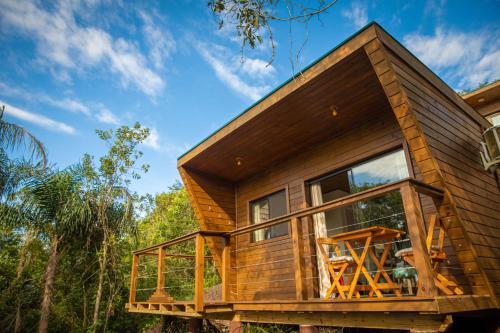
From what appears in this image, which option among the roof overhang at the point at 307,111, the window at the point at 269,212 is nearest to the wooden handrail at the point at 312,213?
the roof overhang at the point at 307,111

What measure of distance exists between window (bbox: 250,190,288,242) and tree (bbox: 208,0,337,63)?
3984 mm

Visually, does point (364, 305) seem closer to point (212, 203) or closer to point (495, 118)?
point (212, 203)

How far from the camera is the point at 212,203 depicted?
6.82m

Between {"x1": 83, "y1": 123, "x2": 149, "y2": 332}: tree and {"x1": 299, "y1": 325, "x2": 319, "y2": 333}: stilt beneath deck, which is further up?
{"x1": 83, "y1": 123, "x2": 149, "y2": 332}: tree

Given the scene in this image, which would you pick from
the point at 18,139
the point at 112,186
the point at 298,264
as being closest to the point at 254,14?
the point at 298,264

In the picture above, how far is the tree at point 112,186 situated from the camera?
8031 millimetres

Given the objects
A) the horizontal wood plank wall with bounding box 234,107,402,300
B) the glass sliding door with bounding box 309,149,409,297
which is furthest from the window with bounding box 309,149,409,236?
the horizontal wood plank wall with bounding box 234,107,402,300

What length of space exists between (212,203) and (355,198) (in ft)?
13.5

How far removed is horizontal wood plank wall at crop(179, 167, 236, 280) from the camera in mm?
6502

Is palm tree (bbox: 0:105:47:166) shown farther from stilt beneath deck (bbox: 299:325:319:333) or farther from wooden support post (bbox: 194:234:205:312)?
stilt beneath deck (bbox: 299:325:319:333)

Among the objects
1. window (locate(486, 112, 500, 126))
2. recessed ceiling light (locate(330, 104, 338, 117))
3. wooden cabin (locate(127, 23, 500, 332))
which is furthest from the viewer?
window (locate(486, 112, 500, 126))

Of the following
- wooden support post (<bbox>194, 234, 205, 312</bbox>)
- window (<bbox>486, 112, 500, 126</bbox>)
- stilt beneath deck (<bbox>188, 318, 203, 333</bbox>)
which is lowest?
stilt beneath deck (<bbox>188, 318, 203, 333</bbox>)

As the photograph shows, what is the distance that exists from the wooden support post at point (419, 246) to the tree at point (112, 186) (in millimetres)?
7187

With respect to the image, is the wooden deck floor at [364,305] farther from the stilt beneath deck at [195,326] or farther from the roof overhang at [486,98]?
the roof overhang at [486,98]
